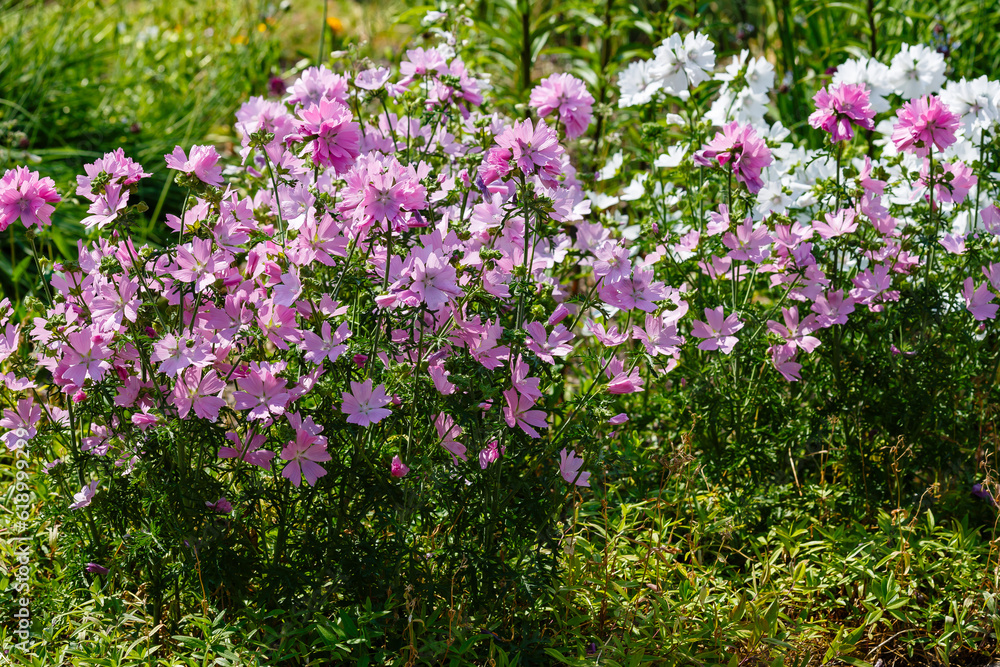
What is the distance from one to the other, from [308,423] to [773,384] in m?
1.19

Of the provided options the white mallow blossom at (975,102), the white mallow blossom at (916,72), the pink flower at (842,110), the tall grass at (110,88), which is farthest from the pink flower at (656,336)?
the tall grass at (110,88)

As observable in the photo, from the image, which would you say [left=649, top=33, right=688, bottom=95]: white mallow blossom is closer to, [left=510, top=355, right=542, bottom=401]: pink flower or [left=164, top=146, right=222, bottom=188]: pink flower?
[left=510, top=355, right=542, bottom=401]: pink flower

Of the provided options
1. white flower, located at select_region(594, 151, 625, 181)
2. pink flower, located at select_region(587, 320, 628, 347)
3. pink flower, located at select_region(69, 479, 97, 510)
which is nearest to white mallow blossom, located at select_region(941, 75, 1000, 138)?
white flower, located at select_region(594, 151, 625, 181)

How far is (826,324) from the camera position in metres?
2.05

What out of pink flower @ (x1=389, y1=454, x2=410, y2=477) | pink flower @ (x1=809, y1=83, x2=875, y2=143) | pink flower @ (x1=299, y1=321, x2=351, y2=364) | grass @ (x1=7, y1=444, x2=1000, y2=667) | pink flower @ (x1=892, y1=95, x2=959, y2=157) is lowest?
grass @ (x1=7, y1=444, x2=1000, y2=667)

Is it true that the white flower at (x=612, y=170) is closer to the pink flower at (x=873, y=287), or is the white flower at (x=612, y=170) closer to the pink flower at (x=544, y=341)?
the pink flower at (x=873, y=287)

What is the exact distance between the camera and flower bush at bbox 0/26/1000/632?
157cm

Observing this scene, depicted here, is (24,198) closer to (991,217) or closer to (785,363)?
(785,363)

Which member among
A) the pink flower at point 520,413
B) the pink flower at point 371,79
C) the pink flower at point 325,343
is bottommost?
the pink flower at point 520,413

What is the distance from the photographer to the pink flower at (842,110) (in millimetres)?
1993

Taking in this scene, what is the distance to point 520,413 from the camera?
1630mm

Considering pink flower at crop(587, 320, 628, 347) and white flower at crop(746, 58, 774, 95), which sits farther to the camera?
white flower at crop(746, 58, 774, 95)

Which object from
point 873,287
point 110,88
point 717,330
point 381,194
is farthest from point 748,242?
point 110,88

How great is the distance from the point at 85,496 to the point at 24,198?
23.3 inches
